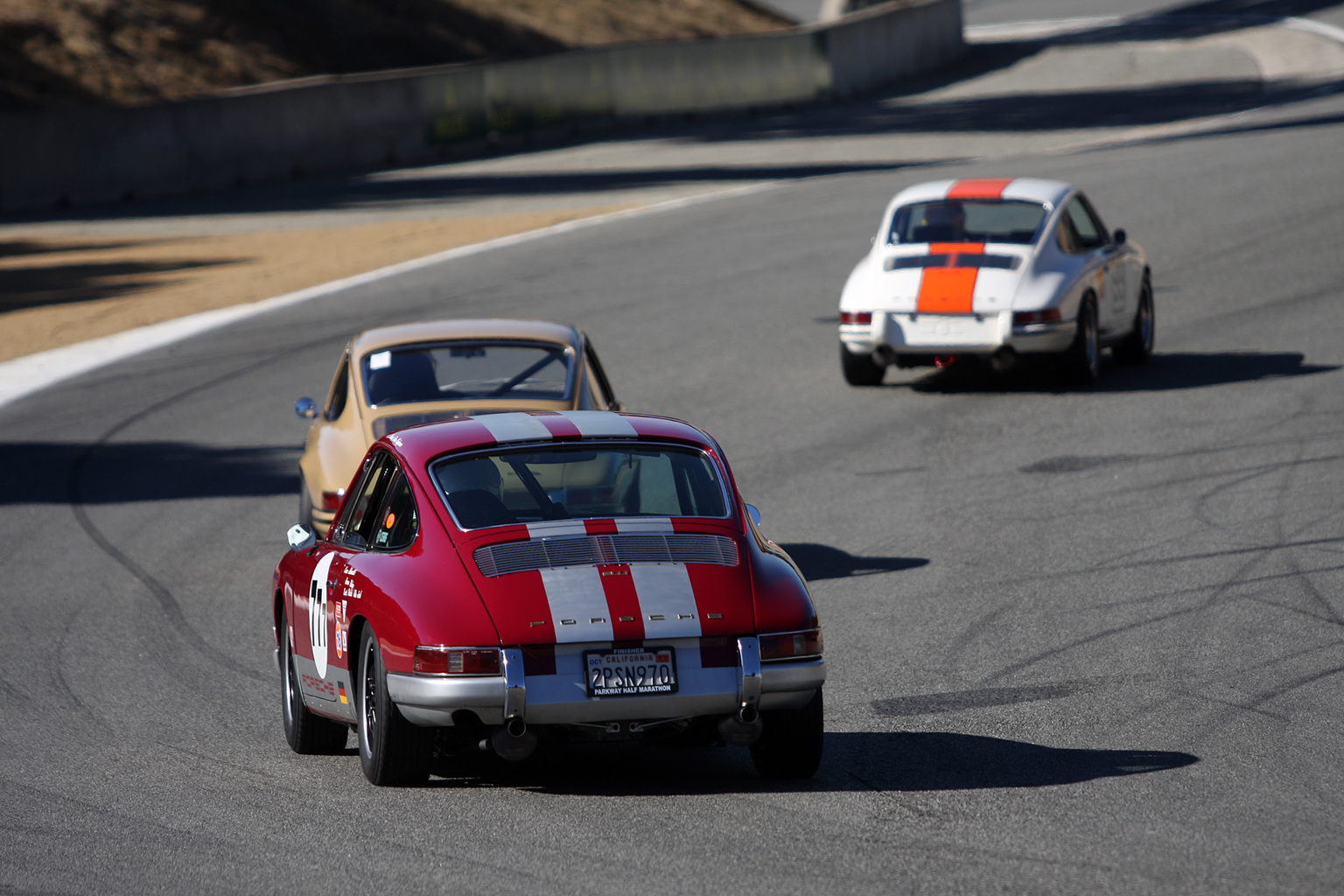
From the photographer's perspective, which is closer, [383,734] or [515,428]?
[383,734]

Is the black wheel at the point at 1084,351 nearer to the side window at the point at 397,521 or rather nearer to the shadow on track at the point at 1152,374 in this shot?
the shadow on track at the point at 1152,374

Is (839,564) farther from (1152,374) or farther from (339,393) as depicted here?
(1152,374)

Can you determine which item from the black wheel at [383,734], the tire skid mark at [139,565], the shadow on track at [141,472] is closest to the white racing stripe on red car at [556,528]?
the black wheel at [383,734]

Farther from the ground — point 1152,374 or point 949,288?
point 949,288

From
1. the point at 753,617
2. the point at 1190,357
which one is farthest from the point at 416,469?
the point at 1190,357

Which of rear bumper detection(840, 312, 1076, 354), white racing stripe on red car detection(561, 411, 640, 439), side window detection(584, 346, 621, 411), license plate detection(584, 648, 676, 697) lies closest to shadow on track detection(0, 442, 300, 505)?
side window detection(584, 346, 621, 411)

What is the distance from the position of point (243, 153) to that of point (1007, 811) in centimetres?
3042

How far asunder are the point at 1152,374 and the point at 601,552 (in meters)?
11.0

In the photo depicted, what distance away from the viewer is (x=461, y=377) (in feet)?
37.6

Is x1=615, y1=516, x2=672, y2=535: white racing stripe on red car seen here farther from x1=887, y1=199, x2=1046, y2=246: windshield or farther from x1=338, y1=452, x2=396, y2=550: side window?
x1=887, y1=199, x2=1046, y2=246: windshield

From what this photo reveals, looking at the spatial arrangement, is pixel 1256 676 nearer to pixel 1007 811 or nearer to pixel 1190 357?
pixel 1007 811

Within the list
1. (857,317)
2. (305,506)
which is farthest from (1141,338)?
(305,506)

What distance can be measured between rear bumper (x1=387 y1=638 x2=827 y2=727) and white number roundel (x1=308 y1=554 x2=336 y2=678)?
3.07ft

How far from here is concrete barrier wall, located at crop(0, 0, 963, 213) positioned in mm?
32156
